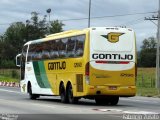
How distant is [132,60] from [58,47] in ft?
14.7

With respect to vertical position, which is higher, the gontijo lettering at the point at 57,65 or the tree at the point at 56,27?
the tree at the point at 56,27

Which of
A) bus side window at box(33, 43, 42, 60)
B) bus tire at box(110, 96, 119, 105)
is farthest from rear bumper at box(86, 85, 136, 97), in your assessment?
bus side window at box(33, 43, 42, 60)

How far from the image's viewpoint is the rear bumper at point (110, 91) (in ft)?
88.5

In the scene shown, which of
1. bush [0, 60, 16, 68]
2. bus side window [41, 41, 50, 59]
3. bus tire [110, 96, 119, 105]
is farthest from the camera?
bush [0, 60, 16, 68]

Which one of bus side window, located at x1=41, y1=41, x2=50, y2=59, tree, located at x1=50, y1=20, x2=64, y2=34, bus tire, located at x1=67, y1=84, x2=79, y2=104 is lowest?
bus tire, located at x1=67, y1=84, x2=79, y2=104

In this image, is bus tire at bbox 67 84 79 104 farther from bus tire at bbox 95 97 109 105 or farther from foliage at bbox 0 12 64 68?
foliage at bbox 0 12 64 68

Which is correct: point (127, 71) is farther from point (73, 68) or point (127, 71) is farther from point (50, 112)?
point (50, 112)

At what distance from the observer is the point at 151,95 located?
4234 cm

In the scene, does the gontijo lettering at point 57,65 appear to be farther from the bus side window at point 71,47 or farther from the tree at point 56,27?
the tree at point 56,27

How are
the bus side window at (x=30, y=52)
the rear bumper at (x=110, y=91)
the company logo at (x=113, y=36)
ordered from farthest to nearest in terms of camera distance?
the bus side window at (x=30, y=52) < the company logo at (x=113, y=36) < the rear bumper at (x=110, y=91)

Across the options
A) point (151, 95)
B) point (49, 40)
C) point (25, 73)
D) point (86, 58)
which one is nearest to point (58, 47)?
point (49, 40)

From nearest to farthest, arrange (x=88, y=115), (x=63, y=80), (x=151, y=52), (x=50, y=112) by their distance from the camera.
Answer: (x=88, y=115) → (x=50, y=112) → (x=63, y=80) → (x=151, y=52)

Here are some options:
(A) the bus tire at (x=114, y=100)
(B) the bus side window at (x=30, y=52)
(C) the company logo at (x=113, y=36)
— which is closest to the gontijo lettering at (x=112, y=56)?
(C) the company logo at (x=113, y=36)

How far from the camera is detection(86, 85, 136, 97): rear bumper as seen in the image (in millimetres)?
26978
